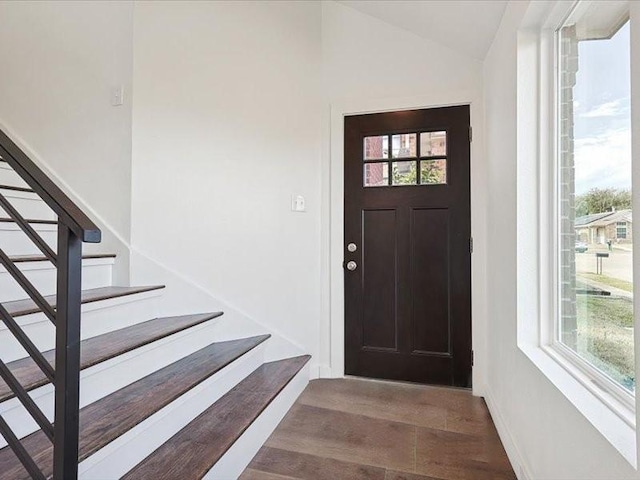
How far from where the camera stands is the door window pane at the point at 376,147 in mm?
2850

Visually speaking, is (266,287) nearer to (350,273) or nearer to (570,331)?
(350,273)

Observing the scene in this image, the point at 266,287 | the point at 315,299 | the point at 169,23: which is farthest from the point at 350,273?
the point at 169,23

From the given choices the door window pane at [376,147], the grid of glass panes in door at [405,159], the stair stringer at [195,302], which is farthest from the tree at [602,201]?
the stair stringer at [195,302]

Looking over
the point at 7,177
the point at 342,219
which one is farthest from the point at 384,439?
the point at 7,177

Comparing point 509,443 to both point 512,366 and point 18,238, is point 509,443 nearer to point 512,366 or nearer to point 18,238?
point 512,366

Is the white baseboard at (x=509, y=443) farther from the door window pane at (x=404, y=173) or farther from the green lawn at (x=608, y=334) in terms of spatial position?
the door window pane at (x=404, y=173)

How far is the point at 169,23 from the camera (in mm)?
2385

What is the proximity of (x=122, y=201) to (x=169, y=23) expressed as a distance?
1143 millimetres

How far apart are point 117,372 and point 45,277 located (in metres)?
0.64

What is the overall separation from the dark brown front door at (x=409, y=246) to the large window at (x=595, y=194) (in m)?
1.03

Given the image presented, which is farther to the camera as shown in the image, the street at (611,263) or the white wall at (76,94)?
the white wall at (76,94)

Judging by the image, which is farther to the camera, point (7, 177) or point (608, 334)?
point (7, 177)

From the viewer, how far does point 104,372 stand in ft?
5.22

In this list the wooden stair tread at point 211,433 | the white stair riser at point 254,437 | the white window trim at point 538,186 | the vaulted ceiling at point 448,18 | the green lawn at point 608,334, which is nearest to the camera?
the green lawn at point 608,334
